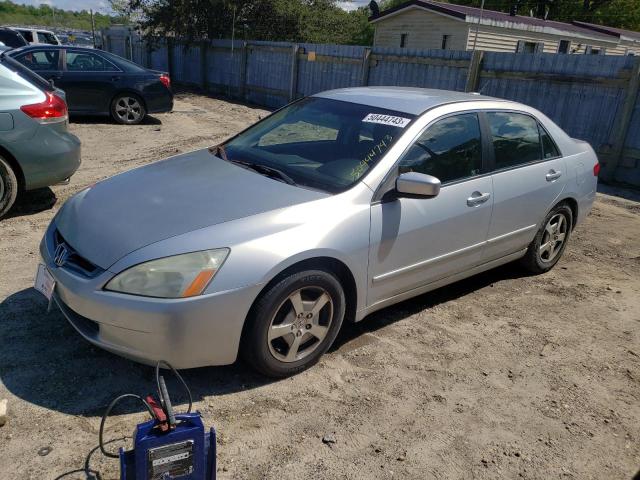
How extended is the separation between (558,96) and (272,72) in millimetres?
9420

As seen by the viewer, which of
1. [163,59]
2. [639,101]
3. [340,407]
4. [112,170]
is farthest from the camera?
[163,59]

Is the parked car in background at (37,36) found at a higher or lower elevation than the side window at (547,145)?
lower

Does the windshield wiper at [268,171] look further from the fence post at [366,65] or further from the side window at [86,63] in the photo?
the fence post at [366,65]

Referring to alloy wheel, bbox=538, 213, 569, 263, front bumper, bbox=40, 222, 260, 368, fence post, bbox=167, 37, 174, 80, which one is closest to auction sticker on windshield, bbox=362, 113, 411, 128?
front bumper, bbox=40, 222, 260, 368

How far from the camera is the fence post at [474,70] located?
36.4 feet

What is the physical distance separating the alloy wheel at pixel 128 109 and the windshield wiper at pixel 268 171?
829 centimetres

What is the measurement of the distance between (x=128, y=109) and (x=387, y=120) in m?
8.83

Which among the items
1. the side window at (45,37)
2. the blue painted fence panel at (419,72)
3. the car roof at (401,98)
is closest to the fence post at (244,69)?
the blue painted fence panel at (419,72)

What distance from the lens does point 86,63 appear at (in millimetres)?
10922

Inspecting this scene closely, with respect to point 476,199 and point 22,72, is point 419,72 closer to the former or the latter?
point 22,72

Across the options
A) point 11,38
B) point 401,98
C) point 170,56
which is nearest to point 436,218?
point 401,98

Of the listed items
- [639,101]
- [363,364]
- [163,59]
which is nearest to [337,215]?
[363,364]

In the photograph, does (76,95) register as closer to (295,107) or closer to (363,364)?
(295,107)

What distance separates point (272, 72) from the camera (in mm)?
16938
